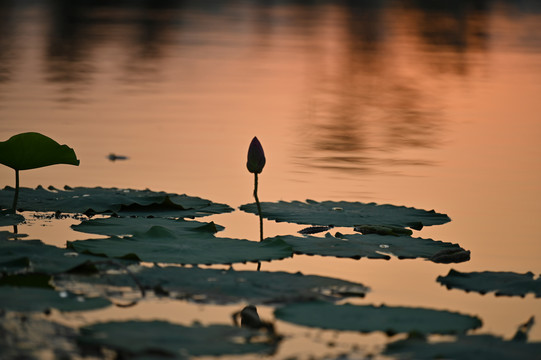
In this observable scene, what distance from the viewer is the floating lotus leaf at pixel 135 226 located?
3.44 metres

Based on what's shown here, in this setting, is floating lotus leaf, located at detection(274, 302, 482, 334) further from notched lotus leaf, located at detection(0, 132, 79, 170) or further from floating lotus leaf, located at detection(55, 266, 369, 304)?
notched lotus leaf, located at detection(0, 132, 79, 170)

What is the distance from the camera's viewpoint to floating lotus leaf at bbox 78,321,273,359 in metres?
2.16

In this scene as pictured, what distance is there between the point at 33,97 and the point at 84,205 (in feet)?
15.0

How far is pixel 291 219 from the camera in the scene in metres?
3.84

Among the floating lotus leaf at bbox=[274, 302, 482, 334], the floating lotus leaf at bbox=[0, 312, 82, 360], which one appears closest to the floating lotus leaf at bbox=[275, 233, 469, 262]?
the floating lotus leaf at bbox=[274, 302, 482, 334]

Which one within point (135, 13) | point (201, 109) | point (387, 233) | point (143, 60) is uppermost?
point (135, 13)

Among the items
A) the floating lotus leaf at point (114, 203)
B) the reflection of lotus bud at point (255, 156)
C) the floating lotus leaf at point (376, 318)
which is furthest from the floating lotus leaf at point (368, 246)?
the floating lotus leaf at point (376, 318)

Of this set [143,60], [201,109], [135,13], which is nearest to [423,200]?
[201,109]

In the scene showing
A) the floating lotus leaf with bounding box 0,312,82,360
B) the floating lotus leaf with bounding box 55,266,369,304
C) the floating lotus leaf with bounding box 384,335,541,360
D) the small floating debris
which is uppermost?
the small floating debris

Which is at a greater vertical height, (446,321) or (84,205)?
(84,205)

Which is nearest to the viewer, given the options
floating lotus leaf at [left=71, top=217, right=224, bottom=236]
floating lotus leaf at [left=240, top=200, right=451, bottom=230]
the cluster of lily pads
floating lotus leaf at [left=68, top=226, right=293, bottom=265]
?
the cluster of lily pads

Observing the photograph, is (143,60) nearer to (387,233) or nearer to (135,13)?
(387,233)

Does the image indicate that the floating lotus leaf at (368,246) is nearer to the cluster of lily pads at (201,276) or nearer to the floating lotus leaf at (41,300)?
the cluster of lily pads at (201,276)

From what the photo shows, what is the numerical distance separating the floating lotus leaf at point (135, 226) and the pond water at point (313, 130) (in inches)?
→ 3.7
